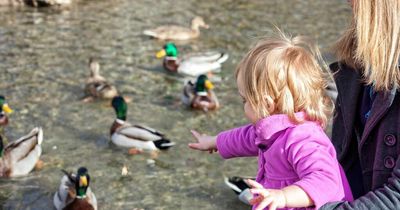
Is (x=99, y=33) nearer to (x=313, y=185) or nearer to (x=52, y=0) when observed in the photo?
(x=52, y=0)

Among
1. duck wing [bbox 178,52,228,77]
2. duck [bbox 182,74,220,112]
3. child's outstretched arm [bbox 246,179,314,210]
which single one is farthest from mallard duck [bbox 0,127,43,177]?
child's outstretched arm [bbox 246,179,314,210]

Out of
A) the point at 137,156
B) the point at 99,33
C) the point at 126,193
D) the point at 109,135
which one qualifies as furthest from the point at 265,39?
the point at 99,33

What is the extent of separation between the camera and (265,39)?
2.62 meters

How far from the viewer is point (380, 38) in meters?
2.22

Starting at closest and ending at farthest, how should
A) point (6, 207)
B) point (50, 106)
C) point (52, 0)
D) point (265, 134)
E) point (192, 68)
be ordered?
point (265, 134), point (6, 207), point (50, 106), point (192, 68), point (52, 0)

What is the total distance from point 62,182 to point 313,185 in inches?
161

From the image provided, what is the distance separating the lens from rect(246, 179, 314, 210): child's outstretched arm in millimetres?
2201

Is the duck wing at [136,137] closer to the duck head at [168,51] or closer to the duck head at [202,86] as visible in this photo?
the duck head at [202,86]

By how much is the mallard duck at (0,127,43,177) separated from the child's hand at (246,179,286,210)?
4.61m

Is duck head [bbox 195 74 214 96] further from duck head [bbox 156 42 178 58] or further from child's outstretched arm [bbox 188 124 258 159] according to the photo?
child's outstretched arm [bbox 188 124 258 159]

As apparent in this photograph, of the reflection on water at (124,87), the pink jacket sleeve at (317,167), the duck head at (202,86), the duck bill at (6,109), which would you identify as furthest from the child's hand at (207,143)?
the duck head at (202,86)

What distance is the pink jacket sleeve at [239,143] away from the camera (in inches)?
113

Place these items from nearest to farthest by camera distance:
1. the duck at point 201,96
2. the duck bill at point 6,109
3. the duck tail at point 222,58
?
the duck bill at point 6,109 < the duck at point 201,96 < the duck tail at point 222,58

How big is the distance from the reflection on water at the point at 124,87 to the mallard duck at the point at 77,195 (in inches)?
5.8
